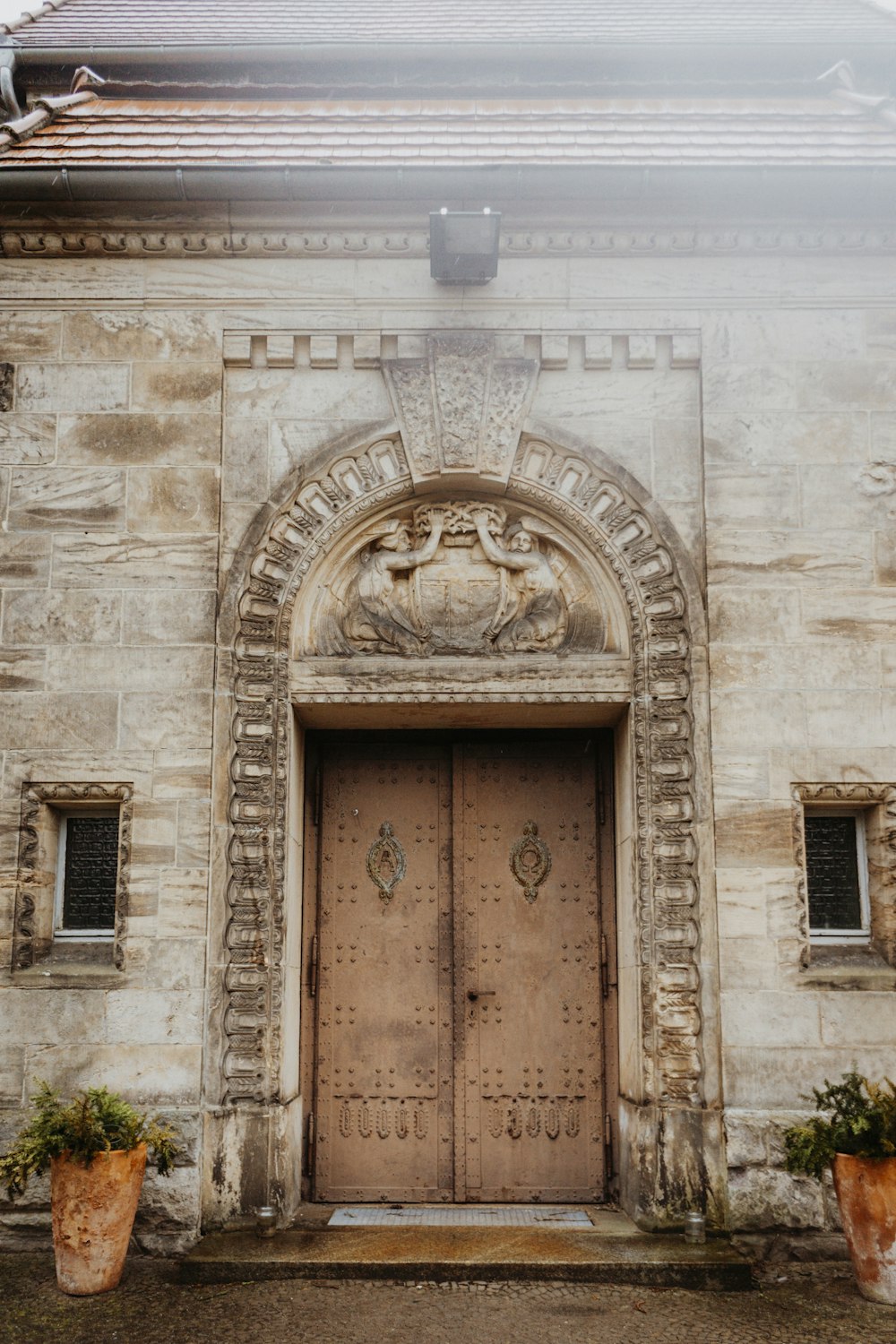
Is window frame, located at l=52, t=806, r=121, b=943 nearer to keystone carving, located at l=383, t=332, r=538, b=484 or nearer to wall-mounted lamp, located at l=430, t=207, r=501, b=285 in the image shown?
keystone carving, located at l=383, t=332, r=538, b=484

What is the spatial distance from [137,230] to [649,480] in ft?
11.1

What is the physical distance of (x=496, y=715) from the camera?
7234 mm

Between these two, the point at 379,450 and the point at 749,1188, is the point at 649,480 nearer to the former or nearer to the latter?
the point at 379,450

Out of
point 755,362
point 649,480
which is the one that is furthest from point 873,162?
point 649,480

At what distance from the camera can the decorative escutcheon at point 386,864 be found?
24.4 feet

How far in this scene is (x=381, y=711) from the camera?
282 inches

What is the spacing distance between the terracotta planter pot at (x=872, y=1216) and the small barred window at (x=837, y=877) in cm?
147

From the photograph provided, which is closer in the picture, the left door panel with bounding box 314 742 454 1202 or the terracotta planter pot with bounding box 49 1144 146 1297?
the terracotta planter pot with bounding box 49 1144 146 1297

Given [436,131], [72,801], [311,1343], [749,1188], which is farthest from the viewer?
[436,131]

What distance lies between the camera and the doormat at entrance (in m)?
6.58

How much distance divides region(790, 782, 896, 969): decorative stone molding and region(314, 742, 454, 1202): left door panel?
6.88 ft

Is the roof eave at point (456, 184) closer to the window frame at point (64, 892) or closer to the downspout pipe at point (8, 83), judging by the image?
the downspout pipe at point (8, 83)

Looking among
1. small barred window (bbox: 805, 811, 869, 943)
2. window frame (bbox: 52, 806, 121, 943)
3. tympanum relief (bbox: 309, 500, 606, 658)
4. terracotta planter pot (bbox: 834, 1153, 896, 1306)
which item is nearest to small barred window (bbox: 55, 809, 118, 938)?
window frame (bbox: 52, 806, 121, 943)

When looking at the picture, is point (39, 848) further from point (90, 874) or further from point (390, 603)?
point (390, 603)
